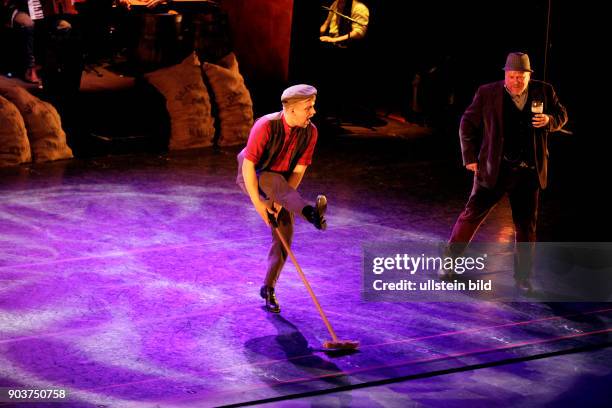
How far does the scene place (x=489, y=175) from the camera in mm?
6891

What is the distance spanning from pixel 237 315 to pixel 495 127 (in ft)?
6.98

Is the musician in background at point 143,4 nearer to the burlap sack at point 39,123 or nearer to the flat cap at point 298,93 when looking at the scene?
the burlap sack at point 39,123

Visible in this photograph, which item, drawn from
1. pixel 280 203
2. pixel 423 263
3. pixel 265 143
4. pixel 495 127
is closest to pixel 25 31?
pixel 423 263

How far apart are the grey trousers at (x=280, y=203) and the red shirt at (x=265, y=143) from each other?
79 mm

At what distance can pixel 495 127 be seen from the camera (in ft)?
22.6

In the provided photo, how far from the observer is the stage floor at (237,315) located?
18.4ft

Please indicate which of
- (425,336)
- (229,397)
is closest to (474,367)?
(425,336)

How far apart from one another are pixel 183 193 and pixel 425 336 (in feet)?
12.3

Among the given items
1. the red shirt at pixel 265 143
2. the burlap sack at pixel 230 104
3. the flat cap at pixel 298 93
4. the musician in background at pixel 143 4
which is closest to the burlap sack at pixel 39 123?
the burlap sack at pixel 230 104

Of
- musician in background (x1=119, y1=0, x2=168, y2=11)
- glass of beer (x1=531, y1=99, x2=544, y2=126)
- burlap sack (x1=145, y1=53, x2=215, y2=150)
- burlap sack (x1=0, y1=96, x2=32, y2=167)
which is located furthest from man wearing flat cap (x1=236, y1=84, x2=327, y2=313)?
musician in background (x1=119, y1=0, x2=168, y2=11)

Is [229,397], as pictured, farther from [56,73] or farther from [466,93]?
[466,93]

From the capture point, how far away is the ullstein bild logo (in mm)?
7435

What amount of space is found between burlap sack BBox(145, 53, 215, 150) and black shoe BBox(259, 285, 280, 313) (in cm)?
478

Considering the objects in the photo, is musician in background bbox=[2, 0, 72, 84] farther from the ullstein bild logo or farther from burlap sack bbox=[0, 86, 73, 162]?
the ullstein bild logo
